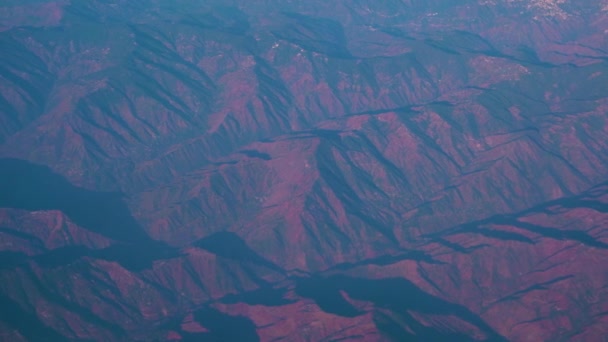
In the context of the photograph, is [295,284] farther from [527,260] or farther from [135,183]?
[135,183]

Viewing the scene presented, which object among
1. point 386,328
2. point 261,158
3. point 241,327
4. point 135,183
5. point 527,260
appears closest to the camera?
point 386,328

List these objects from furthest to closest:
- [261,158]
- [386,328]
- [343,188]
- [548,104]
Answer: [548,104] < [261,158] < [343,188] < [386,328]

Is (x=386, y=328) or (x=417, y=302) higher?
(x=386, y=328)

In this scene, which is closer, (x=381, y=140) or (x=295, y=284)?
(x=295, y=284)

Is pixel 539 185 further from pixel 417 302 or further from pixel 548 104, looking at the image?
pixel 417 302

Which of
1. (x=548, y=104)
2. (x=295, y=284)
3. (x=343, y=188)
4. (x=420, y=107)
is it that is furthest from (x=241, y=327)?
(x=548, y=104)

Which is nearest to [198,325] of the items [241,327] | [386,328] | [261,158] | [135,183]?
[241,327]
